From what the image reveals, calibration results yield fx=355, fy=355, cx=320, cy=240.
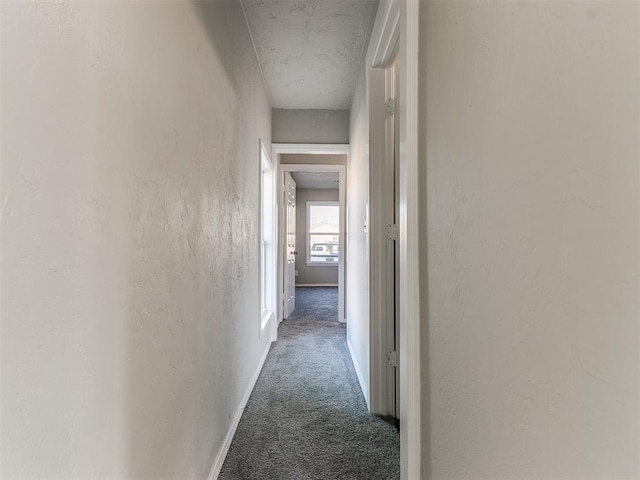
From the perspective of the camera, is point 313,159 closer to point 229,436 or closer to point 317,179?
point 317,179

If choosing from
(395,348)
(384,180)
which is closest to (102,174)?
(384,180)

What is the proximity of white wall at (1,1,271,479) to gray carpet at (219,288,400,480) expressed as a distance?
0.32m

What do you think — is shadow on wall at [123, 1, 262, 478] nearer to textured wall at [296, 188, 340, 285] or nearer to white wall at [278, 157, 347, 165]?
white wall at [278, 157, 347, 165]

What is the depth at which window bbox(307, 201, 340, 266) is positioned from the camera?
27.0ft

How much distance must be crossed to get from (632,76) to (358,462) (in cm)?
179

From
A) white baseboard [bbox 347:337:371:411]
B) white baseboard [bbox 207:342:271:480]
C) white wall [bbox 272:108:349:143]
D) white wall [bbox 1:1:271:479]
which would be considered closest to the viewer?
white wall [bbox 1:1:271:479]

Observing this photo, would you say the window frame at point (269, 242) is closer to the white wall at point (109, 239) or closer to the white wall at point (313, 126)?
the white wall at point (313, 126)

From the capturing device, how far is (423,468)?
3.80 feet

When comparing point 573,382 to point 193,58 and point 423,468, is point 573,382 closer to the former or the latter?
point 423,468

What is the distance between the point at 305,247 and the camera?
27.2ft

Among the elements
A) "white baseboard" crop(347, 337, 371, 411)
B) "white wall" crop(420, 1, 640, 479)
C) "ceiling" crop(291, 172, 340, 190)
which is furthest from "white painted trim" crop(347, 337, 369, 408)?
"ceiling" crop(291, 172, 340, 190)

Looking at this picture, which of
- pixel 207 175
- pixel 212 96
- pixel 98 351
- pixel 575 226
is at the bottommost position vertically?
pixel 98 351

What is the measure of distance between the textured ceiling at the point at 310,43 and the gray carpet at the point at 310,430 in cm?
237

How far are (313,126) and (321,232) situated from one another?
4.70m
